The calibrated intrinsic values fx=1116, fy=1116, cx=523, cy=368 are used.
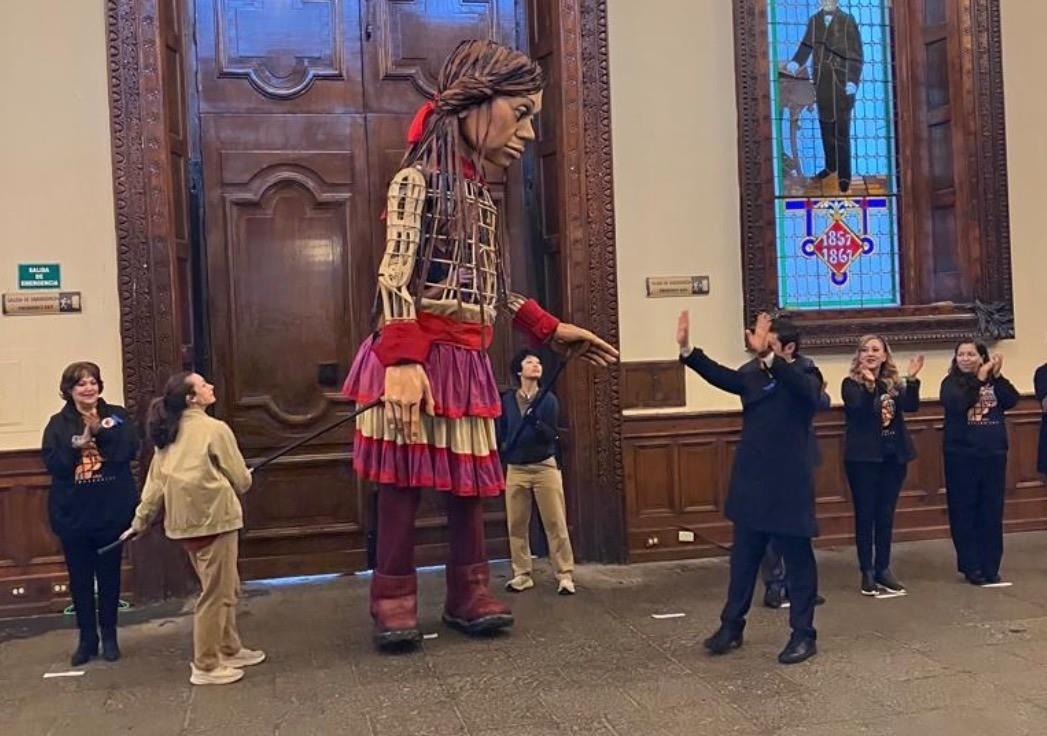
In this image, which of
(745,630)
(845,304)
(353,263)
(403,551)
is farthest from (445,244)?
(845,304)

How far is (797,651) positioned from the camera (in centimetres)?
474

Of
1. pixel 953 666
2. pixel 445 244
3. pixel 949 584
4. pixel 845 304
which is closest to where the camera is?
pixel 953 666

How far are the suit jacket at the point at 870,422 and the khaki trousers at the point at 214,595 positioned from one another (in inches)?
127

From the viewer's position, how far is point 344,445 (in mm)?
6758

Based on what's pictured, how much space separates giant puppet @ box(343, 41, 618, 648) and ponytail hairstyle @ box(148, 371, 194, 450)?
0.74 meters

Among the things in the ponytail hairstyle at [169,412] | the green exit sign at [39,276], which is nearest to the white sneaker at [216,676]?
the ponytail hairstyle at [169,412]

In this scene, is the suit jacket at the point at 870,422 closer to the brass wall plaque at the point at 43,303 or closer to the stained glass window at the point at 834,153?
the stained glass window at the point at 834,153

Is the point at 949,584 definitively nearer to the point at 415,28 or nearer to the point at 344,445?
Result: the point at 344,445

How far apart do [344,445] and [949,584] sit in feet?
11.6

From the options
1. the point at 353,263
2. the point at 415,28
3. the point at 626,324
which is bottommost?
the point at 626,324

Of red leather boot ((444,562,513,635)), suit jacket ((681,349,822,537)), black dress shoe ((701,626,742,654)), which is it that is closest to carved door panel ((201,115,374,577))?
red leather boot ((444,562,513,635))

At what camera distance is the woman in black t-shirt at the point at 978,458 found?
20.0ft

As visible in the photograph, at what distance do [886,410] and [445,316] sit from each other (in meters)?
2.50

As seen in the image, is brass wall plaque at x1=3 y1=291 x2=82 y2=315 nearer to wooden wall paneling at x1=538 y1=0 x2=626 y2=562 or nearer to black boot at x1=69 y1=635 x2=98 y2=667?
black boot at x1=69 y1=635 x2=98 y2=667
